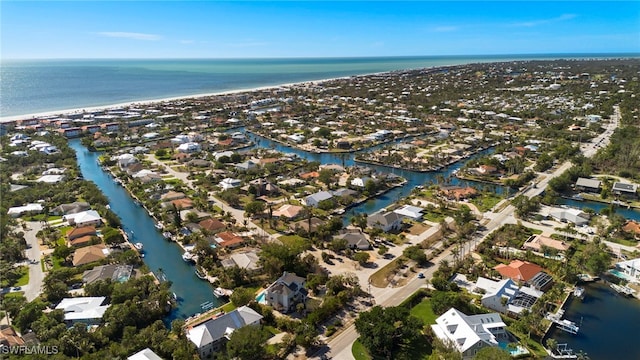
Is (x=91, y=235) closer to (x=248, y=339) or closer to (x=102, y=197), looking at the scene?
(x=102, y=197)

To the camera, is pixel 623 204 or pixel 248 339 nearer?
pixel 248 339

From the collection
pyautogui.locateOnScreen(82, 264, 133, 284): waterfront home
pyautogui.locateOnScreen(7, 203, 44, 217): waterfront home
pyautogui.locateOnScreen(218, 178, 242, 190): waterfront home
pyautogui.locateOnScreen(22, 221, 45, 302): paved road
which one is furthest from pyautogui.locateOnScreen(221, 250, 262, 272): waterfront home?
pyautogui.locateOnScreen(7, 203, 44, 217): waterfront home

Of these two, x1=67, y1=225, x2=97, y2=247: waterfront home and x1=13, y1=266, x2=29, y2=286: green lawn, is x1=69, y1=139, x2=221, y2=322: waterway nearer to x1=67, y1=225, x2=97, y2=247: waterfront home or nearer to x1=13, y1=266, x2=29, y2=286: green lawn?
x1=67, y1=225, x2=97, y2=247: waterfront home

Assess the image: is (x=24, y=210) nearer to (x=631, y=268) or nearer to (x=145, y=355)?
(x=145, y=355)

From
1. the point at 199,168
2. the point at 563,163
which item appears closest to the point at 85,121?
the point at 199,168

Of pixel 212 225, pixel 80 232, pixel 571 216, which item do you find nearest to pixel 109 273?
pixel 80 232

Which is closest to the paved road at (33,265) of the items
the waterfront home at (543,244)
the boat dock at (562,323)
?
the boat dock at (562,323)

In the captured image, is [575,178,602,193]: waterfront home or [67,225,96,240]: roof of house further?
[575,178,602,193]: waterfront home
